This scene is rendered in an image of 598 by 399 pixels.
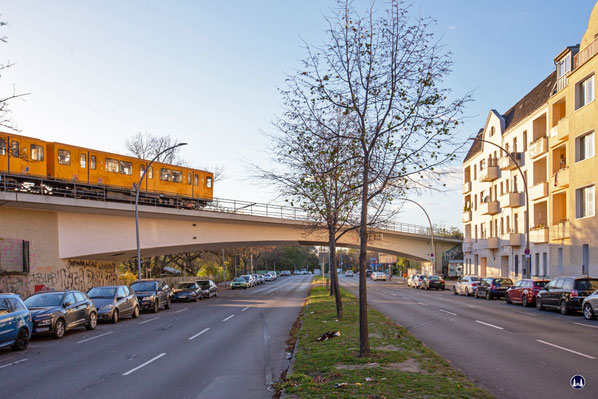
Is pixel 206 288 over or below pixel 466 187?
below

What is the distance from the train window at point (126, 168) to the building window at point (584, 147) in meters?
27.2

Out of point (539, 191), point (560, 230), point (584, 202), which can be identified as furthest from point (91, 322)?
point (539, 191)

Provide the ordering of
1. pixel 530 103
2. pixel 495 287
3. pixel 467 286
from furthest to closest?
pixel 530 103, pixel 467 286, pixel 495 287

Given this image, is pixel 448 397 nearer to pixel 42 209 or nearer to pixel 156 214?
pixel 42 209

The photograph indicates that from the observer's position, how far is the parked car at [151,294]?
93.7 ft

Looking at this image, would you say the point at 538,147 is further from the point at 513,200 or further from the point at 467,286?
the point at 467,286

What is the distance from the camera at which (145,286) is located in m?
30.0

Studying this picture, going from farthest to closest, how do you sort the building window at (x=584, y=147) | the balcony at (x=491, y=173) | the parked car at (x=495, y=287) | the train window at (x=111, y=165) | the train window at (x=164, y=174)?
the balcony at (x=491, y=173) < the train window at (x=164, y=174) < the parked car at (x=495, y=287) < the train window at (x=111, y=165) < the building window at (x=584, y=147)

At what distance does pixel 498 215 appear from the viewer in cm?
5072

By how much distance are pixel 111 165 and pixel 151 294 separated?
31.4ft

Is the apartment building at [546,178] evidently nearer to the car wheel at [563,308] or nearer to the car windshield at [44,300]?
the car wheel at [563,308]

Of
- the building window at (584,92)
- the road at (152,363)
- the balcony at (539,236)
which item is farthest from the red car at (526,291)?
the road at (152,363)

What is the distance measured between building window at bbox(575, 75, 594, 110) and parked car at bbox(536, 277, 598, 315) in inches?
505

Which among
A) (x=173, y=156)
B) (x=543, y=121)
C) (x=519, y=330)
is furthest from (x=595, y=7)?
(x=173, y=156)
